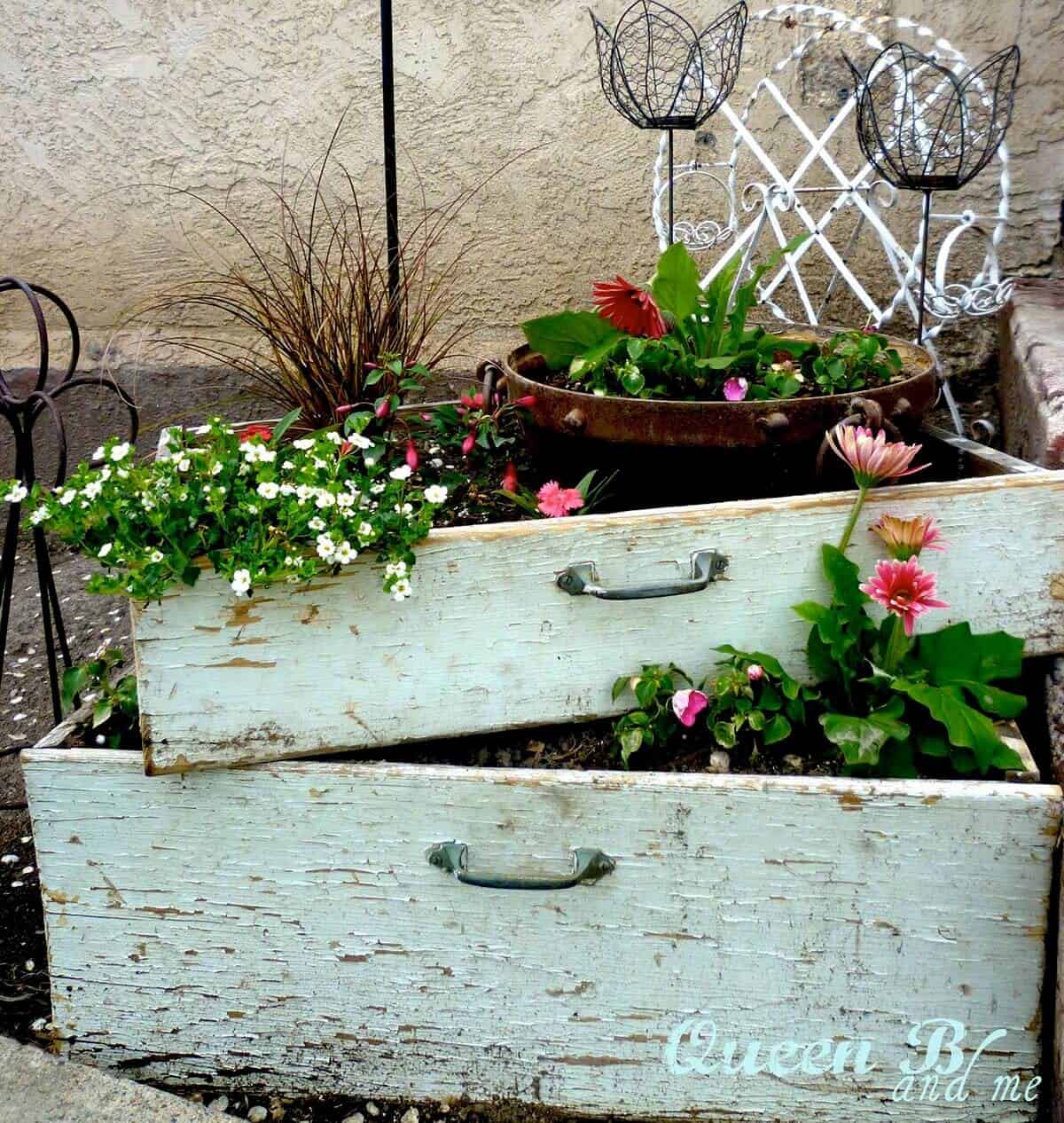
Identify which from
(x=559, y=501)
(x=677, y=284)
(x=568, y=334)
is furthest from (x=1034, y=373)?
(x=559, y=501)

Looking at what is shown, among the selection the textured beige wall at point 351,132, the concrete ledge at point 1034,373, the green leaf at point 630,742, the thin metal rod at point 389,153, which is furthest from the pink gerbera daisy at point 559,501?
the textured beige wall at point 351,132

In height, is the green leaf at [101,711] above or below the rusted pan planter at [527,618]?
below

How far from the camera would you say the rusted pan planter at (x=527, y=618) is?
1.50 m

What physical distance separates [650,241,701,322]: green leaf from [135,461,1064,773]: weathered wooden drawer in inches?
18.2

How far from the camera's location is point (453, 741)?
1.66 metres

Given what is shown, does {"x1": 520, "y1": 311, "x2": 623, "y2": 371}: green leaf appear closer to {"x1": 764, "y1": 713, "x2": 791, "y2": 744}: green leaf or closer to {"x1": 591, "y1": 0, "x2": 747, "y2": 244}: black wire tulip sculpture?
{"x1": 764, "y1": 713, "x2": 791, "y2": 744}: green leaf

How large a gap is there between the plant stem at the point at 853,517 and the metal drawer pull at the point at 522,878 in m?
0.53

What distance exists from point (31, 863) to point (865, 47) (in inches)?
101

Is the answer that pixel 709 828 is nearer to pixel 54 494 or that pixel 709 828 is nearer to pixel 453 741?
pixel 453 741

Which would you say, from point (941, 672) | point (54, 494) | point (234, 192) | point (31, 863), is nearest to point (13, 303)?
point (234, 192)

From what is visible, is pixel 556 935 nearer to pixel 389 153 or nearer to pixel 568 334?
pixel 568 334

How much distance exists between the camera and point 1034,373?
1.95 m

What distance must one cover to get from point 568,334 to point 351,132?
4.31ft

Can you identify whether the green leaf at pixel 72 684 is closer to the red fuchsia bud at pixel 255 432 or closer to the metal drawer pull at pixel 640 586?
the red fuchsia bud at pixel 255 432
